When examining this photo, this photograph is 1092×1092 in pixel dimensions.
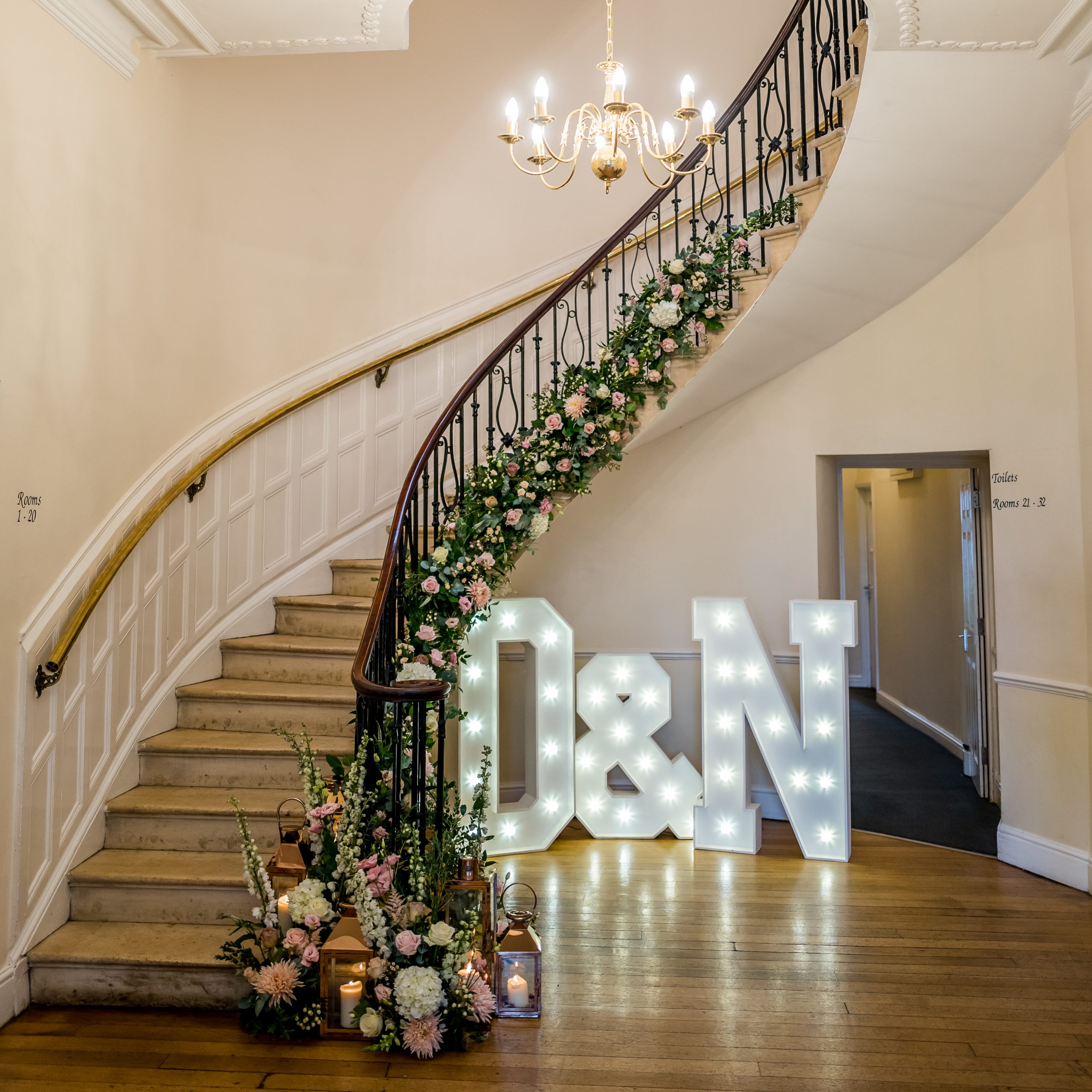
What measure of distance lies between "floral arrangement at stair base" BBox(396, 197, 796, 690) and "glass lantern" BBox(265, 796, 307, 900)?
1.25m

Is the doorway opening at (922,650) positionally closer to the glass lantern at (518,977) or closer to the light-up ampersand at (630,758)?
the light-up ampersand at (630,758)

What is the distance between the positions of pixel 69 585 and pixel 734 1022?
2997 millimetres

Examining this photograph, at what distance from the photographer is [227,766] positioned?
395 cm

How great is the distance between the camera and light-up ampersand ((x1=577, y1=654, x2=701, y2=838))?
4.96m

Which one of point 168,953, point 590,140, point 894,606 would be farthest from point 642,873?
point 894,606

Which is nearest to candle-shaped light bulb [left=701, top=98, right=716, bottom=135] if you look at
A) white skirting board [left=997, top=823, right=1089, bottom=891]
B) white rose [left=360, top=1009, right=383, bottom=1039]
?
white rose [left=360, top=1009, right=383, bottom=1039]

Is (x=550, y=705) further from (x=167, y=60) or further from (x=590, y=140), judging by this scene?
(x=167, y=60)

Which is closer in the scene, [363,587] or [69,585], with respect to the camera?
[69,585]

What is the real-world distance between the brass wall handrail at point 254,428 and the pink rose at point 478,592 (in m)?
1.51

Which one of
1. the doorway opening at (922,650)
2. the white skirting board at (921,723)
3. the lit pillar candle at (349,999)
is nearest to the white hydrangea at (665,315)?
the doorway opening at (922,650)

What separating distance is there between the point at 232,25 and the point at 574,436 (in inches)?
94.6

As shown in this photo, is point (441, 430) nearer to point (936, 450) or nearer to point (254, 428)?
point (254, 428)

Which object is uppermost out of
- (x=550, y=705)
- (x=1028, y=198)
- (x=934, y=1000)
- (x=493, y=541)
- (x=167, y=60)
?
(x=167, y=60)

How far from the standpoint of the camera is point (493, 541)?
4.50 metres
